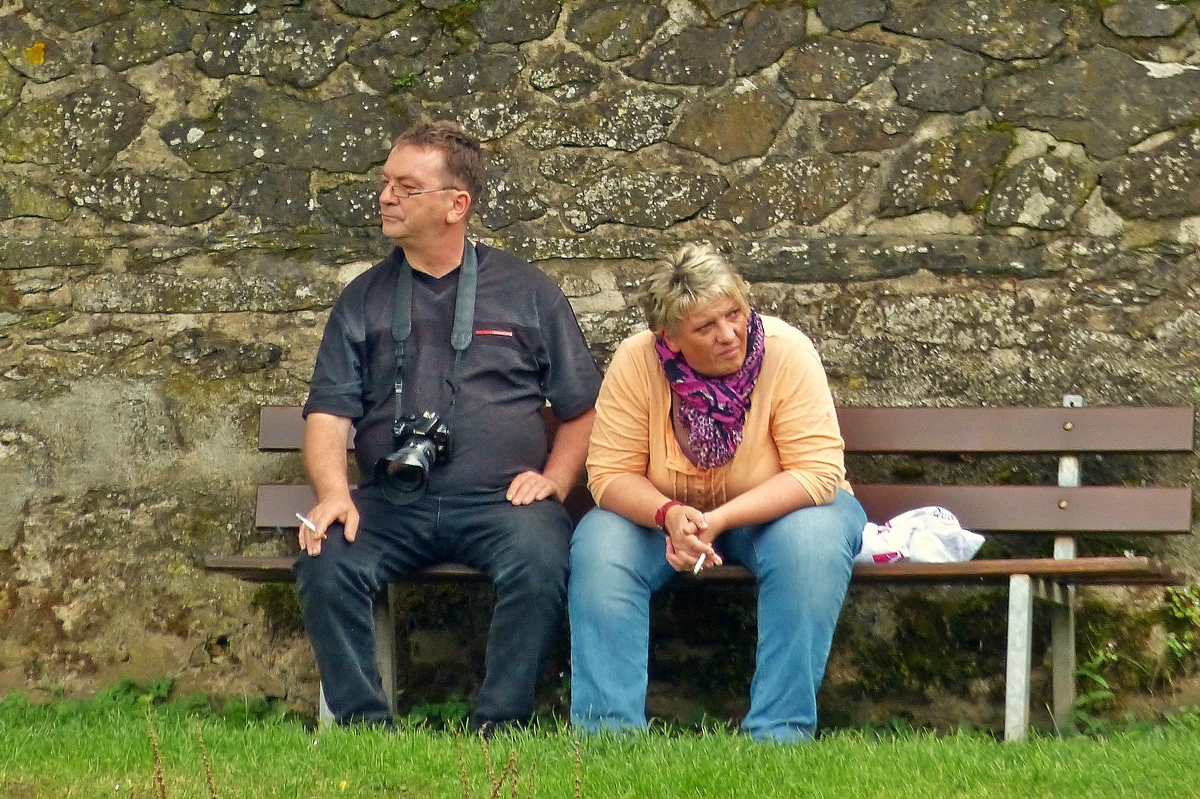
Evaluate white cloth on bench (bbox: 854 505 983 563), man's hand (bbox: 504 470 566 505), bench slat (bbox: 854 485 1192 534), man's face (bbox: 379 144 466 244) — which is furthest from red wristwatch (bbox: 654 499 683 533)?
man's face (bbox: 379 144 466 244)

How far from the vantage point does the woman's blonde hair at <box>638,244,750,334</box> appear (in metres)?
3.61

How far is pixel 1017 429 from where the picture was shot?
4.17 meters

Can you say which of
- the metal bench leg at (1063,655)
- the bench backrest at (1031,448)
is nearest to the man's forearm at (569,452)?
the bench backrest at (1031,448)

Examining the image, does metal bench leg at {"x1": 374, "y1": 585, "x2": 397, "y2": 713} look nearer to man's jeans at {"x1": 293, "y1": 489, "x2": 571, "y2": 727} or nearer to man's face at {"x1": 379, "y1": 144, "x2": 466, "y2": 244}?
man's jeans at {"x1": 293, "y1": 489, "x2": 571, "y2": 727}

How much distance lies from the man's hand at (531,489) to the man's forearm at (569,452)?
17mm

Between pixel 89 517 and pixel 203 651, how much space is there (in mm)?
546

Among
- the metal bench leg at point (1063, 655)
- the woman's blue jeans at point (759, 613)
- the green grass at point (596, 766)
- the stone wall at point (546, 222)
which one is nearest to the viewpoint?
the green grass at point (596, 766)

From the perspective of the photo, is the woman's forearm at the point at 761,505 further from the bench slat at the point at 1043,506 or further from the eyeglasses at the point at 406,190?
the eyeglasses at the point at 406,190

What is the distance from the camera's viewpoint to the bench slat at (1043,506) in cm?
399

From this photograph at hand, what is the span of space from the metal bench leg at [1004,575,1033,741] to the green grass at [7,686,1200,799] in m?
0.15

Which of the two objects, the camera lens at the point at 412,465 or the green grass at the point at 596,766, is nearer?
the green grass at the point at 596,766

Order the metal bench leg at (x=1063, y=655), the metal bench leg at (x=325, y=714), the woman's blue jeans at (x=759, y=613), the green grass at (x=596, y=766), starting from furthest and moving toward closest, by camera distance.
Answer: the metal bench leg at (x=1063, y=655) → the metal bench leg at (x=325, y=714) → the woman's blue jeans at (x=759, y=613) → the green grass at (x=596, y=766)

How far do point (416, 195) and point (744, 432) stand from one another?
1107 millimetres

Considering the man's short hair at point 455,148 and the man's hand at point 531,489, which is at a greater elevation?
the man's short hair at point 455,148
